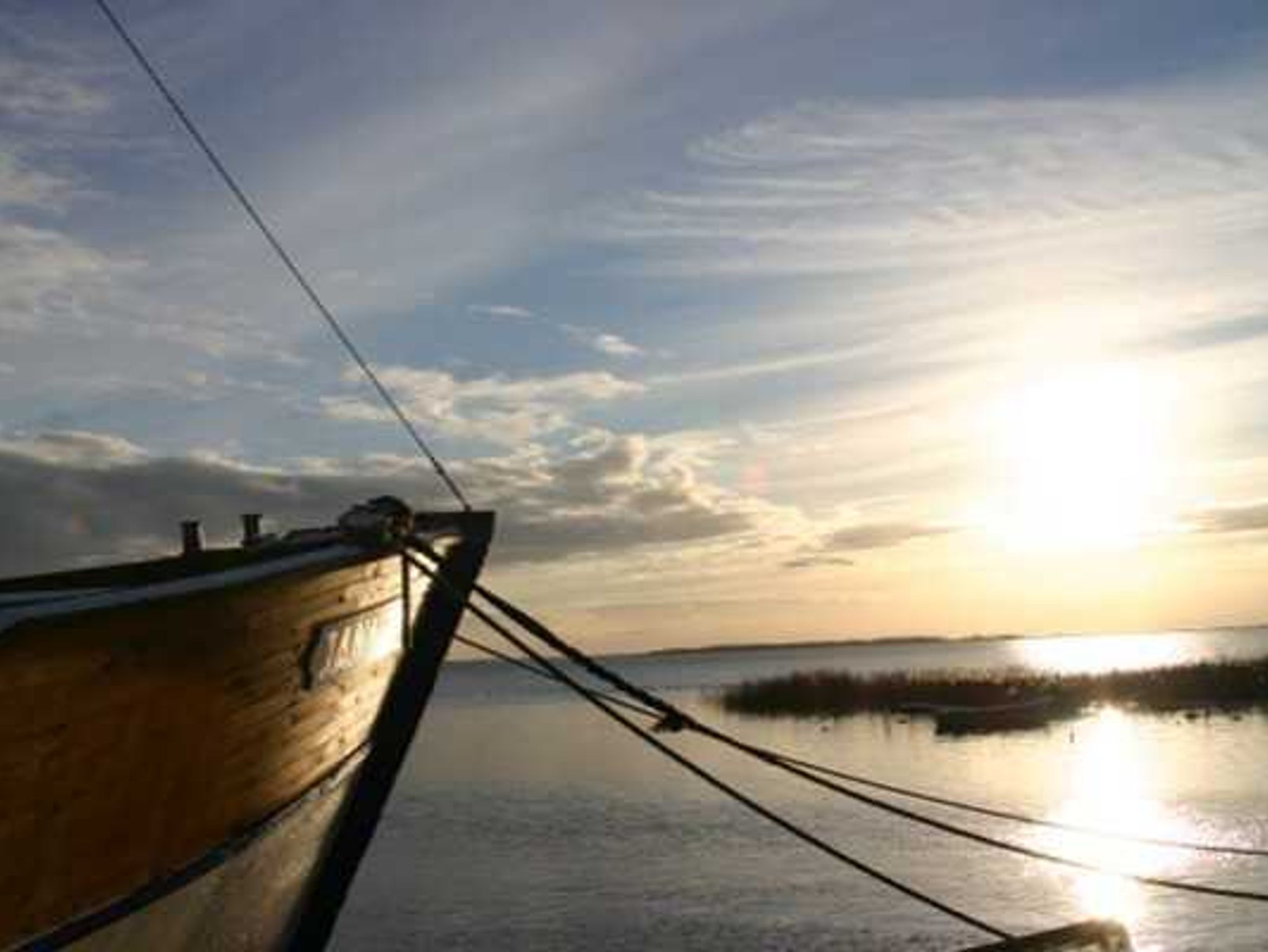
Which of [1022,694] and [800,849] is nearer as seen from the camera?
[800,849]

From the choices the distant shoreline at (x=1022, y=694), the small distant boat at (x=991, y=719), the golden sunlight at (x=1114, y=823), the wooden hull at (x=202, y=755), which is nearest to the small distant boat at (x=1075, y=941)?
the wooden hull at (x=202, y=755)

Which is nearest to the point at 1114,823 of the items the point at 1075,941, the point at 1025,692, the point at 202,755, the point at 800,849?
the point at 800,849

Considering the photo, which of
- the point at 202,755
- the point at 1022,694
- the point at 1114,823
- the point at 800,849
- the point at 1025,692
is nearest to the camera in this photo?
the point at 202,755

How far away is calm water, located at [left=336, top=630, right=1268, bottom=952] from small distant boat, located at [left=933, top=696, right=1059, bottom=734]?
4.37 ft

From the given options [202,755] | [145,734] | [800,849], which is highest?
[145,734]

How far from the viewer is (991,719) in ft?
174

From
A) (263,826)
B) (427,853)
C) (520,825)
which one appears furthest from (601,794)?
(263,826)

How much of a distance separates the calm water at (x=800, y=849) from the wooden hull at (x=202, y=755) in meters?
11.8

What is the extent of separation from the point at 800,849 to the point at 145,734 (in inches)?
924

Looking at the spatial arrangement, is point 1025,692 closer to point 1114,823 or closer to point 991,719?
point 991,719

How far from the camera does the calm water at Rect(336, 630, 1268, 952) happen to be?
19516mm

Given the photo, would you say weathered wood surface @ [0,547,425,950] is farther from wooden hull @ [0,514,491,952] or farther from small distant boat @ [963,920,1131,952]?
small distant boat @ [963,920,1131,952]

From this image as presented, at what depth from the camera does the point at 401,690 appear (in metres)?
8.83

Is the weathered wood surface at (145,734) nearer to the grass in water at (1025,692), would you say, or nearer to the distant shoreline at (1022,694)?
the distant shoreline at (1022,694)
